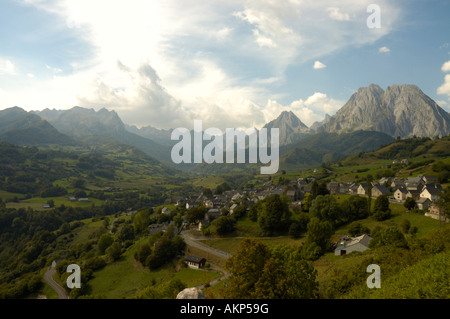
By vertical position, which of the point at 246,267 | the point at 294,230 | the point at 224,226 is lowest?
the point at 224,226

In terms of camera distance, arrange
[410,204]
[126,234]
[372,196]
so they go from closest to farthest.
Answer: [410,204] → [372,196] → [126,234]

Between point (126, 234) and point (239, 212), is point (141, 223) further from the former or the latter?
point (239, 212)

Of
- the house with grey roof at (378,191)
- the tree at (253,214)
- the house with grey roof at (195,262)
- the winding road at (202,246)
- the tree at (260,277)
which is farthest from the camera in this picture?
the house with grey roof at (378,191)

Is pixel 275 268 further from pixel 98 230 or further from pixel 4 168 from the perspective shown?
pixel 4 168

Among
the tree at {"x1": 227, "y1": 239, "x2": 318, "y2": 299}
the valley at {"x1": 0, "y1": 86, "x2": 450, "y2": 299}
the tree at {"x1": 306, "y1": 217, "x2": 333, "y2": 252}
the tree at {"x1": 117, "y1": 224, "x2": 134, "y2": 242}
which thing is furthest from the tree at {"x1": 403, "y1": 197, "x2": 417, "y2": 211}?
the tree at {"x1": 117, "y1": 224, "x2": 134, "y2": 242}

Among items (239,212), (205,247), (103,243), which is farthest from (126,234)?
(239,212)

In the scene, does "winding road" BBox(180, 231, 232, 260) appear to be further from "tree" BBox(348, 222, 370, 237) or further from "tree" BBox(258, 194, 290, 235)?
"tree" BBox(348, 222, 370, 237)

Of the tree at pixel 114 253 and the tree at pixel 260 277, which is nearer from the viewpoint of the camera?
the tree at pixel 260 277

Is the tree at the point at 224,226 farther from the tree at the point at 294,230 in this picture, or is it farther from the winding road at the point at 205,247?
the tree at the point at 294,230

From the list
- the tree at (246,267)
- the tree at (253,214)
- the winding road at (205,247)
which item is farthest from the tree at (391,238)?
the tree at (253,214)

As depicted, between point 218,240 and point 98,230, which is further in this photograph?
point 98,230
